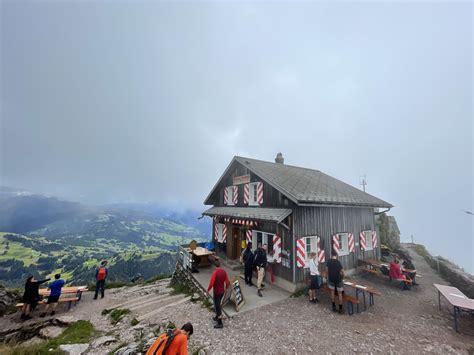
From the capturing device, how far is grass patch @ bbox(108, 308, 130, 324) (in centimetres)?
758

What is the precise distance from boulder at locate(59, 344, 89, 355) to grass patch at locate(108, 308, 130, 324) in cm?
179

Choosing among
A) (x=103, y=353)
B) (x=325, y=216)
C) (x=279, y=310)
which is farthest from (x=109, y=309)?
(x=325, y=216)

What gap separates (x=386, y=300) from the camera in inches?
321

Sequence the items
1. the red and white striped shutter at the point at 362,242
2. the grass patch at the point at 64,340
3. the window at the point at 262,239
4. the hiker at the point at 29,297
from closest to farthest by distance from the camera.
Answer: the grass patch at the point at 64,340
the hiker at the point at 29,297
the window at the point at 262,239
the red and white striped shutter at the point at 362,242

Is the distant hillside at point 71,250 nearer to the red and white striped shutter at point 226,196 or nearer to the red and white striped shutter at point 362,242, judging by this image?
the red and white striped shutter at point 226,196

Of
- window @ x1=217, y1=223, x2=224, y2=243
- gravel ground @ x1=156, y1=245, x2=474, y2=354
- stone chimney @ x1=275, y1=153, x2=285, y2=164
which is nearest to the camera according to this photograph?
gravel ground @ x1=156, y1=245, x2=474, y2=354

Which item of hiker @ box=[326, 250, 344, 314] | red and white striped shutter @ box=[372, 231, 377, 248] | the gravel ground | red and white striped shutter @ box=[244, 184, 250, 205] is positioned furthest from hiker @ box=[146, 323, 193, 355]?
red and white striped shutter @ box=[372, 231, 377, 248]

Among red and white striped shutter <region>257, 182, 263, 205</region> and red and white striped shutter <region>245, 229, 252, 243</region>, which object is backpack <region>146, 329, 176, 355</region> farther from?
red and white striped shutter <region>257, 182, 263, 205</region>

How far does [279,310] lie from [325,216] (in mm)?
5356

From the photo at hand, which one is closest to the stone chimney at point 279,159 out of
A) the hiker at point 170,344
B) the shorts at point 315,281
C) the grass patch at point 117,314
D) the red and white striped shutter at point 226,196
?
the red and white striped shutter at point 226,196

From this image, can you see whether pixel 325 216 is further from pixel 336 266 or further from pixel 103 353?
pixel 103 353

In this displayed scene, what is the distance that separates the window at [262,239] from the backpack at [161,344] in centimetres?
742

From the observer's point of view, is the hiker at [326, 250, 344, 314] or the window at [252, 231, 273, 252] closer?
the hiker at [326, 250, 344, 314]

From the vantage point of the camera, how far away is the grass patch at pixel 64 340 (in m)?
5.28
